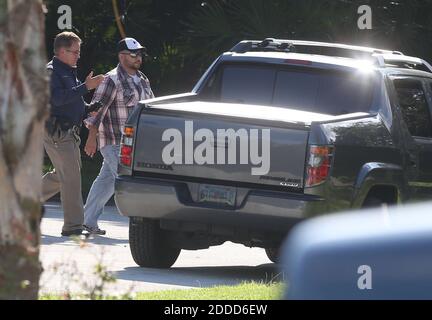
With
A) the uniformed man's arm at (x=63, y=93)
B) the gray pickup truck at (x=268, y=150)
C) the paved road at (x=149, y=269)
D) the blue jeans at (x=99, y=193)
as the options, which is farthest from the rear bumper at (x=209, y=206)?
the blue jeans at (x=99, y=193)

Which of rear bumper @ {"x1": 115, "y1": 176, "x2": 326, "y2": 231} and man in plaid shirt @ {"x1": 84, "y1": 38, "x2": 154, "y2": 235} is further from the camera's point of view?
man in plaid shirt @ {"x1": 84, "y1": 38, "x2": 154, "y2": 235}

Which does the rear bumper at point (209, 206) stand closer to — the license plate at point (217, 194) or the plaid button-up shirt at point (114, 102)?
the license plate at point (217, 194)

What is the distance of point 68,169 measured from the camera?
13.0 m

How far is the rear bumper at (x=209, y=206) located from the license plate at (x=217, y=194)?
6 cm

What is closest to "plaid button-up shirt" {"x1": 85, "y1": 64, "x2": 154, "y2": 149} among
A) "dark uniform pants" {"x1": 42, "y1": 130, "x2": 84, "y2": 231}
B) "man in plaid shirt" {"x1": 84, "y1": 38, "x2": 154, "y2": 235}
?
"man in plaid shirt" {"x1": 84, "y1": 38, "x2": 154, "y2": 235}

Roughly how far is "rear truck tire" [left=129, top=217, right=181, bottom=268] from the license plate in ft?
2.16

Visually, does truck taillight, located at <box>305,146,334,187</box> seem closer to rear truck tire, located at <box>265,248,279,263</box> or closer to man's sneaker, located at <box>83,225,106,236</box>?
rear truck tire, located at <box>265,248,279,263</box>

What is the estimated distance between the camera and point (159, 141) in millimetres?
10500

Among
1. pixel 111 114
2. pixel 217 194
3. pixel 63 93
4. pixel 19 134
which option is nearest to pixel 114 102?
pixel 111 114

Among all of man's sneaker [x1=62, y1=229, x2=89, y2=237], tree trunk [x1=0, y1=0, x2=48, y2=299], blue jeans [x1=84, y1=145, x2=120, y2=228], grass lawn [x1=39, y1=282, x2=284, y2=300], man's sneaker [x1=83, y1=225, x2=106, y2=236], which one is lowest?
man's sneaker [x1=83, y1=225, x2=106, y2=236]

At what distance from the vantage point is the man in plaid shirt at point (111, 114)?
1314cm

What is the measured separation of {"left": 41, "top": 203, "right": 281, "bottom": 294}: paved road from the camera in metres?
10.0

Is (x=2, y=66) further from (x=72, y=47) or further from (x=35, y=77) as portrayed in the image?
(x=72, y=47)
